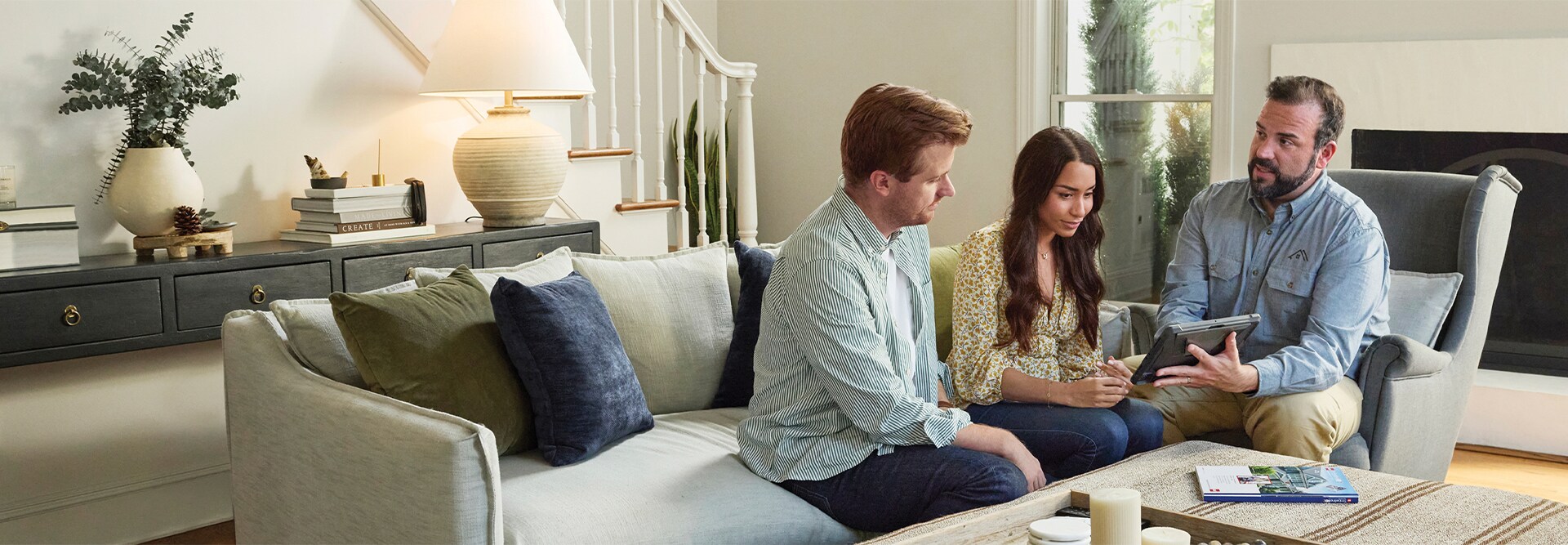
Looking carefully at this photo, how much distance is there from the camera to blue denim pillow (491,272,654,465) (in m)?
2.27

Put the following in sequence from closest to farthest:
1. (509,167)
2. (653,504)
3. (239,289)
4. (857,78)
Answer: (653,504)
(239,289)
(509,167)
(857,78)

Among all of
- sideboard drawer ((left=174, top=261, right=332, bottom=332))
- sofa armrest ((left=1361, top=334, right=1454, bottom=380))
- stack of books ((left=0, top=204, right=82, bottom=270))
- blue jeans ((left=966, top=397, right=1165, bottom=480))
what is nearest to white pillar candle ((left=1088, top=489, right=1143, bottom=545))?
blue jeans ((left=966, top=397, right=1165, bottom=480))

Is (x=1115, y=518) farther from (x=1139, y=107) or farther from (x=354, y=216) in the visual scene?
(x=1139, y=107)

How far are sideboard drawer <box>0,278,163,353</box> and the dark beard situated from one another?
2492mm

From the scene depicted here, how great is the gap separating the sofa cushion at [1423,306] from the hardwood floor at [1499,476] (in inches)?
33.1

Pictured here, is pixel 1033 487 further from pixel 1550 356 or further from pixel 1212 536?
pixel 1550 356

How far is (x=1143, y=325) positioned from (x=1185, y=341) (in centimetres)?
68

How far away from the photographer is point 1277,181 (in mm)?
2617

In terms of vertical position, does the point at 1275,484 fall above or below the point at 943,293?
below

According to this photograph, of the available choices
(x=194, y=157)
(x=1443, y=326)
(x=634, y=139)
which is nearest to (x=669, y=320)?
(x=194, y=157)

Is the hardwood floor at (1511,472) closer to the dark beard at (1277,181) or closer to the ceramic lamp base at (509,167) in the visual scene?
Result: the dark beard at (1277,181)

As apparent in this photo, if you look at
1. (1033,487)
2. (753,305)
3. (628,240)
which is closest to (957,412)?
(1033,487)

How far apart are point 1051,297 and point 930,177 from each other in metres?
0.53

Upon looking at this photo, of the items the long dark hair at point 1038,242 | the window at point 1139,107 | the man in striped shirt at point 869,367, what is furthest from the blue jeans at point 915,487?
the window at point 1139,107
